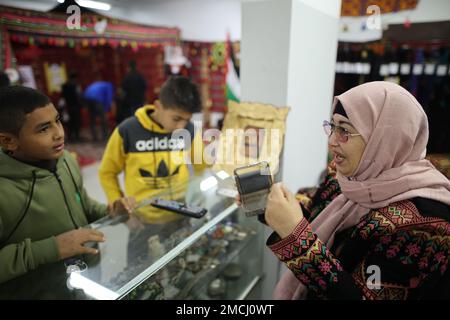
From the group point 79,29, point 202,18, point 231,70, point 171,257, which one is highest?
point 202,18

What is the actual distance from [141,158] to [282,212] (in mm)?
1059

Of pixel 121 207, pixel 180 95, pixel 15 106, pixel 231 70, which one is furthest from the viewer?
pixel 231 70

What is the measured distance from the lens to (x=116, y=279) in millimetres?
990

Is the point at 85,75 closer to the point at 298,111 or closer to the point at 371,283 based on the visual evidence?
the point at 298,111

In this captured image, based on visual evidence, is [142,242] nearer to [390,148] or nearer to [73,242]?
[73,242]

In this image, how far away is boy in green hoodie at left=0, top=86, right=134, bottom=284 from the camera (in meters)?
0.73

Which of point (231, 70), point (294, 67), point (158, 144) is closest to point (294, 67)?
point (294, 67)

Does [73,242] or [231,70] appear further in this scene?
[231,70]

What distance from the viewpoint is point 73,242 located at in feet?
3.20

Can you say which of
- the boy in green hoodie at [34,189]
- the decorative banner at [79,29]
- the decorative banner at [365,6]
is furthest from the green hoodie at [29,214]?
the decorative banner at [365,6]

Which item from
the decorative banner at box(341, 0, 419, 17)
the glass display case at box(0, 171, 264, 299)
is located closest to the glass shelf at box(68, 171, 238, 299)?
the glass display case at box(0, 171, 264, 299)

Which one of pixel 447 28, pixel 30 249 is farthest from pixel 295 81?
pixel 30 249

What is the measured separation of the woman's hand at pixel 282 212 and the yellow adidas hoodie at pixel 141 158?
0.93 m

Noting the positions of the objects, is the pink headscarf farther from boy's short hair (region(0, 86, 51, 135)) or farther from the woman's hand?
boy's short hair (region(0, 86, 51, 135))
